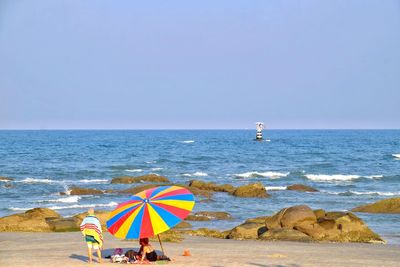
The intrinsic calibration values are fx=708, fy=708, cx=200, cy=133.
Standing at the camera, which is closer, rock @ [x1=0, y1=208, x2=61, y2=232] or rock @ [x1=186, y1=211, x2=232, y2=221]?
rock @ [x1=0, y1=208, x2=61, y2=232]

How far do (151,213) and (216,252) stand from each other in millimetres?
3811

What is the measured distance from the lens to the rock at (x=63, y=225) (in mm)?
25250

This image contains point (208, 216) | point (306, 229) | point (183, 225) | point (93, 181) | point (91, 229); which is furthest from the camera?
point (93, 181)

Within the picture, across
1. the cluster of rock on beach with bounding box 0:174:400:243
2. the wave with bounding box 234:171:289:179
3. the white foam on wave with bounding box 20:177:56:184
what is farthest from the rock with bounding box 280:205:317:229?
the wave with bounding box 234:171:289:179

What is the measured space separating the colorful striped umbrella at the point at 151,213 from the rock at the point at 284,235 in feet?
24.1

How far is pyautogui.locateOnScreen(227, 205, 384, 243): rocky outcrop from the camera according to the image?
2300 centimetres

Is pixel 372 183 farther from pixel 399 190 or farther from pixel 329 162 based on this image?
pixel 329 162

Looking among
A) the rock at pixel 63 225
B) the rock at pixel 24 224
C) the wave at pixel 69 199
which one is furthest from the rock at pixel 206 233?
the wave at pixel 69 199

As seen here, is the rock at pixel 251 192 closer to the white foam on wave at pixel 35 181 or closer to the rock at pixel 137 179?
the rock at pixel 137 179

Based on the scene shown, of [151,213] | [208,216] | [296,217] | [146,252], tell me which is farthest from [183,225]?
[151,213]

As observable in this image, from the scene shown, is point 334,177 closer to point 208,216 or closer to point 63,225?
point 208,216

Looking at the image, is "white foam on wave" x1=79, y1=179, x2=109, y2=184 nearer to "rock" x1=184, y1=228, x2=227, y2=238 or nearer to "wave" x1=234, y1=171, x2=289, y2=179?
"wave" x1=234, y1=171, x2=289, y2=179

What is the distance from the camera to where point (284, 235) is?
75.0 ft

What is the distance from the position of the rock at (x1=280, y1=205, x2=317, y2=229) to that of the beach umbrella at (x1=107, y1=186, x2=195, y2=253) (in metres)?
8.51
